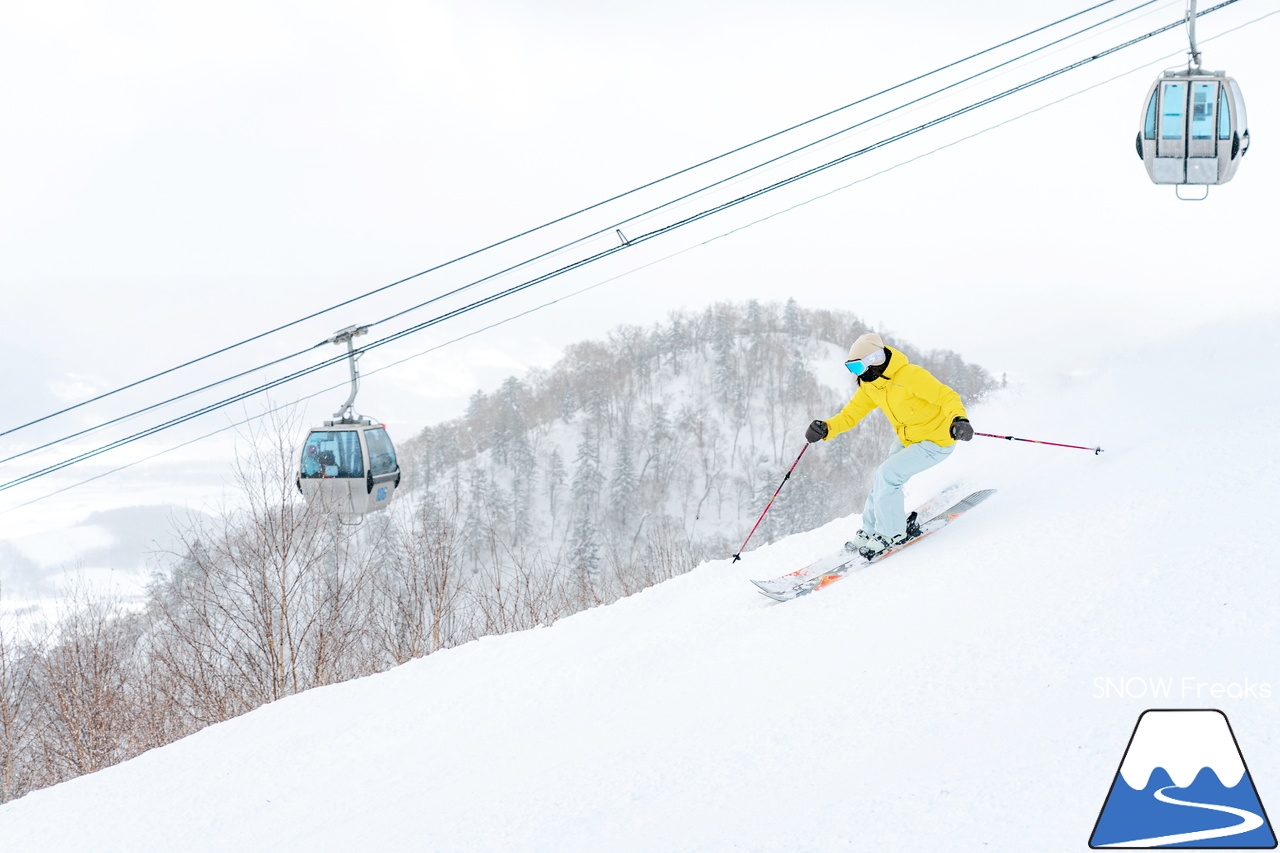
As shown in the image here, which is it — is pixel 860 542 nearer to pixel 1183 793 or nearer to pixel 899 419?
pixel 899 419

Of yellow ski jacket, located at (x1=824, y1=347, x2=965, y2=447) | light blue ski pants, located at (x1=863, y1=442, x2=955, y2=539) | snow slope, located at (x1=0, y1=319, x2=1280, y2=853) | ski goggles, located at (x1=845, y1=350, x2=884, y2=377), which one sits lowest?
snow slope, located at (x1=0, y1=319, x2=1280, y2=853)

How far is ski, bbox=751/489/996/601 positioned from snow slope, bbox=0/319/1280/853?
0.13 metres

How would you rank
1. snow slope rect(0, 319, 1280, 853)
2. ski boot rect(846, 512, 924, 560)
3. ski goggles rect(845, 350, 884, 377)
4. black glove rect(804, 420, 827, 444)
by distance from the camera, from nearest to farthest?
snow slope rect(0, 319, 1280, 853) < ski goggles rect(845, 350, 884, 377) < black glove rect(804, 420, 827, 444) < ski boot rect(846, 512, 924, 560)

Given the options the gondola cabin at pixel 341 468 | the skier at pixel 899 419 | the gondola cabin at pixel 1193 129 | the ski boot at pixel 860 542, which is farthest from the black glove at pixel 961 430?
the gondola cabin at pixel 341 468

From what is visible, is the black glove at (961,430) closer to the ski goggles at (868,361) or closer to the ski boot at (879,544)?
the ski goggles at (868,361)

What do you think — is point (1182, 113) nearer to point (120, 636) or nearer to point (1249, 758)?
point (1249, 758)

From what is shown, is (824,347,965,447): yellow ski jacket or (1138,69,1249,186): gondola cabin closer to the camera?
(824,347,965,447): yellow ski jacket

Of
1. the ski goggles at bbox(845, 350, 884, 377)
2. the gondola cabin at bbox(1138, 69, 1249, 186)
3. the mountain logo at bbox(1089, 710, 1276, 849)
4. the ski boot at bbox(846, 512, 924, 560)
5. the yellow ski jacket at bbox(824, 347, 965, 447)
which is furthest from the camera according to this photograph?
the gondola cabin at bbox(1138, 69, 1249, 186)

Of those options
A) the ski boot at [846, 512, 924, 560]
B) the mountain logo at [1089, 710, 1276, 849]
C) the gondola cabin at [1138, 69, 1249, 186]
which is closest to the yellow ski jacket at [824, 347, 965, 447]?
the ski boot at [846, 512, 924, 560]

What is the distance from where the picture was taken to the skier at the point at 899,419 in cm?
684

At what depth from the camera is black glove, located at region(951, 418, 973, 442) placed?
6.69 meters

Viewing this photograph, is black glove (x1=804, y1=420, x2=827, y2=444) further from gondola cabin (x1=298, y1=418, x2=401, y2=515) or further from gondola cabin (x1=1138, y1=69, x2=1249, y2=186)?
gondola cabin (x1=1138, y1=69, x2=1249, y2=186)

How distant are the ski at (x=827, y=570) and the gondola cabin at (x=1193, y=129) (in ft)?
18.9

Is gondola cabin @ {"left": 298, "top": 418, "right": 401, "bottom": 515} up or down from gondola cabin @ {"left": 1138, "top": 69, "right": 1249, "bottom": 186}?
down
